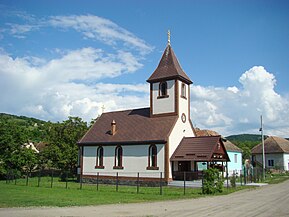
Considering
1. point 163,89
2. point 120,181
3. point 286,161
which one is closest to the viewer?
point 120,181

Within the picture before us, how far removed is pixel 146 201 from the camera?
60.8 feet

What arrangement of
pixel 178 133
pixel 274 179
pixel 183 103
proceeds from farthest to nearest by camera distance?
pixel 274 179, pixel 183 103, pixel 178 133

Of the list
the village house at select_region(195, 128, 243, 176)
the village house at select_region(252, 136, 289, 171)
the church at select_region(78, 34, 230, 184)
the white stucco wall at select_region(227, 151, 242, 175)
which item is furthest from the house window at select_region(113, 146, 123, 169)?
the village house at select_region(252, 136, 289, 171)

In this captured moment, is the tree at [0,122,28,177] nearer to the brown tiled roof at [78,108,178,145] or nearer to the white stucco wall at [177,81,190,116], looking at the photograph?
the brown tiled roof at [78,108,178,145]

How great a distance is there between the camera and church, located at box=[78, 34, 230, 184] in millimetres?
30250

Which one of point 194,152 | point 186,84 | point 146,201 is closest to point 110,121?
point 186,84

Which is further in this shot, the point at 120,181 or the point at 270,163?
the point at 270,163

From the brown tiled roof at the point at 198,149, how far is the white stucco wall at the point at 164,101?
163 inches

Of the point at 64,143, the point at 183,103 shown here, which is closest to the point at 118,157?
the point at 183,103

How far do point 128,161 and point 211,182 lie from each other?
1219 cm

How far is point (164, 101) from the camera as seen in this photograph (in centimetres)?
3406

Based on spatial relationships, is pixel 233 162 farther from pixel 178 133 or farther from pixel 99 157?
pixel 99 157

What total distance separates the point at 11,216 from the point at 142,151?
20.0 meters

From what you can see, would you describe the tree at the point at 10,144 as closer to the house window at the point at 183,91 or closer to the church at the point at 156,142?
the church at the point at 156,142
